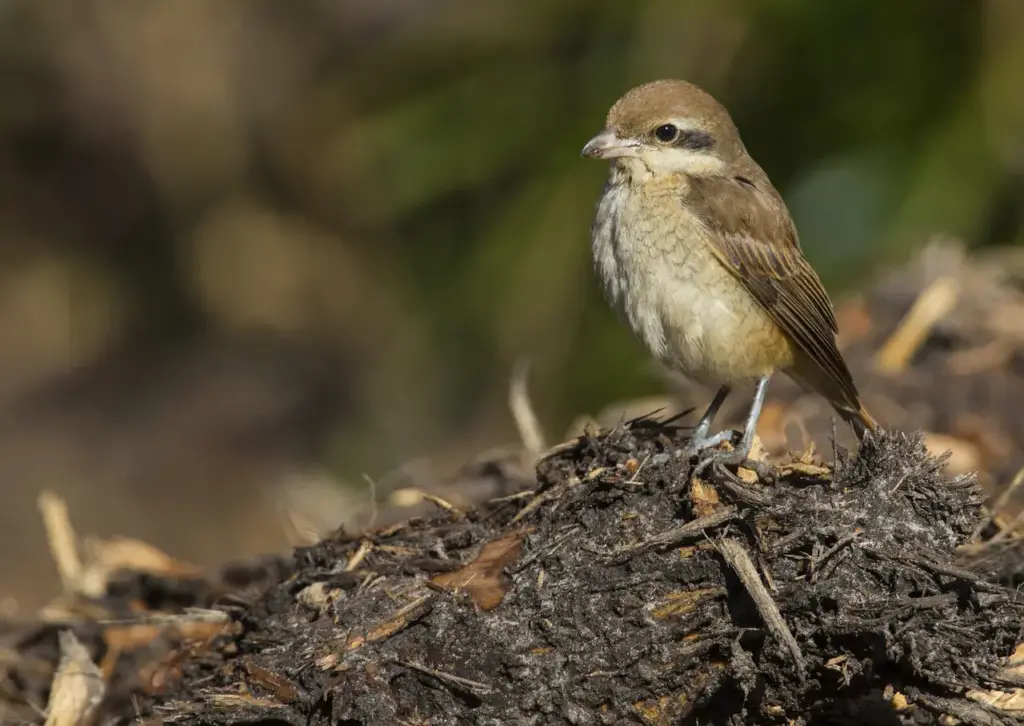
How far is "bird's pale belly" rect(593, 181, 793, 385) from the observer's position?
397 cm

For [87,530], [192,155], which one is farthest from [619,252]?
[192,155]

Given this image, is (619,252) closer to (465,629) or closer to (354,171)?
(465,629)

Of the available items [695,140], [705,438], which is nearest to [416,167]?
[695,140]

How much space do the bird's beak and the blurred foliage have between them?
7.68ft

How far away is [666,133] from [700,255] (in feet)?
1.56

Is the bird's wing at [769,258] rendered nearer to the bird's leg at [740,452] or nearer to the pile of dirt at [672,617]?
the bird's leg at [740,452]

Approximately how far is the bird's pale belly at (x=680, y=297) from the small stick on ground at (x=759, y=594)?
1.12 metres

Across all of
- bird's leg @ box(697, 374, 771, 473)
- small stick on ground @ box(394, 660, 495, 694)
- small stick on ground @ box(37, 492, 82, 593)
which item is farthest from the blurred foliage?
small stick on ground @ box(394, 660, 495, 694)

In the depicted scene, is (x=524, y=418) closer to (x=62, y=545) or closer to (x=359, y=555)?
(x=359, y=555)

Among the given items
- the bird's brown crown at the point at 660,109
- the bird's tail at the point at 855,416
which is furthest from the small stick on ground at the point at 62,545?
the bird's tail at the point at 855,416

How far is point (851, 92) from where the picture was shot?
22.1ft

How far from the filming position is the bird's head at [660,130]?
164 inches

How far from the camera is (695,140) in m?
4.25

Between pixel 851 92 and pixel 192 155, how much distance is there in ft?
21.7
